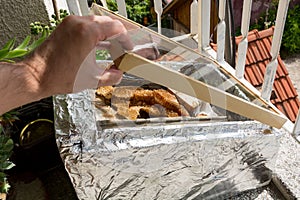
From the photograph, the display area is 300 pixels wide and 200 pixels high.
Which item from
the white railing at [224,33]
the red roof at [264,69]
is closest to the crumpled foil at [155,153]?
the white railing at [224,33]

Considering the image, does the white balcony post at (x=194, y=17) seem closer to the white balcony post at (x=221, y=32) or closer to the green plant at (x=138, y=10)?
the white balcony post at (x=221, y=32)

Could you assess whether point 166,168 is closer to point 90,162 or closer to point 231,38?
point 90,162

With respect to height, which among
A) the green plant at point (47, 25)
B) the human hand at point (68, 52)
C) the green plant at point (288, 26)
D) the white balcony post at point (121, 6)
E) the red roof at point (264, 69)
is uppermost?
the human hand at point (68, 52)

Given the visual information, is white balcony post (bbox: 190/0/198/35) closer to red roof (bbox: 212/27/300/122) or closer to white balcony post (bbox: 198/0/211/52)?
white balcony post (bbox: 198/0/211/52)

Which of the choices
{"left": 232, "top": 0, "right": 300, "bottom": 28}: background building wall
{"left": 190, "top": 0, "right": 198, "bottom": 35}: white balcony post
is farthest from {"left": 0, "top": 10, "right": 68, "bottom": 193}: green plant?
{"left": 232, "top": 0, "right": 300, "bottom": 28}: background building wall

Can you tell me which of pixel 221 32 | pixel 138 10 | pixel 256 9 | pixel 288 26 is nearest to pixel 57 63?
pixel 221 32

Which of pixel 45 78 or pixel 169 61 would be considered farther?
pixel 169 61

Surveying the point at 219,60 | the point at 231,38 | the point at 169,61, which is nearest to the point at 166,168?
the point at 169,61
